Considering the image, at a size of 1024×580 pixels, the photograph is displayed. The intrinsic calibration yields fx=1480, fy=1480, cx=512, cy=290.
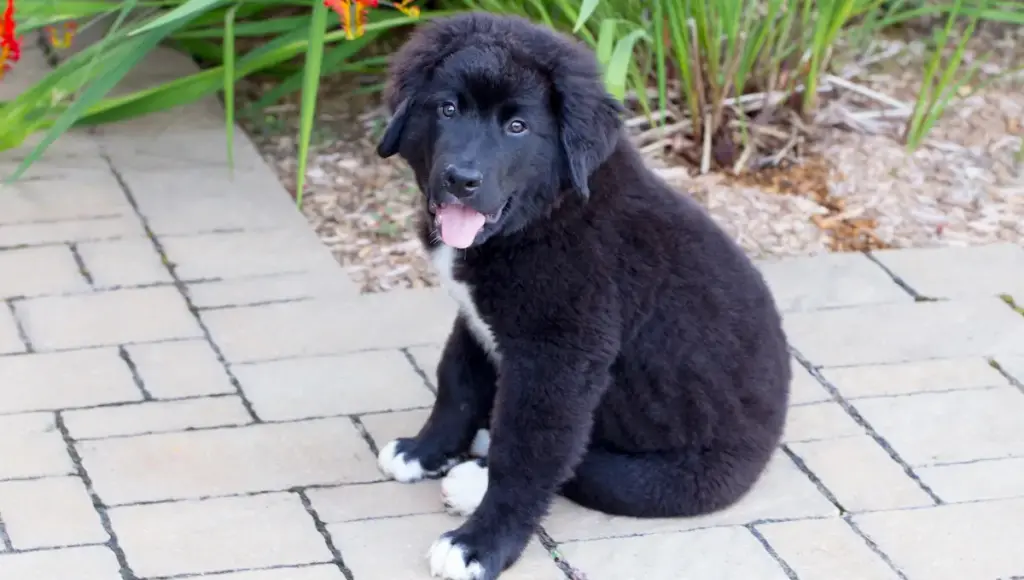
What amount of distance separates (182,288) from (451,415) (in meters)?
1.15

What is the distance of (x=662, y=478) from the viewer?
3094mm

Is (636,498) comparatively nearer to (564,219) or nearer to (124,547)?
(564,219)

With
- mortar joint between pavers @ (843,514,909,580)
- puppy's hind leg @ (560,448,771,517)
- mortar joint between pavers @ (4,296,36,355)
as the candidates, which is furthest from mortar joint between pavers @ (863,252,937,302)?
mortar joint between pavers @ (4,296,36,355)

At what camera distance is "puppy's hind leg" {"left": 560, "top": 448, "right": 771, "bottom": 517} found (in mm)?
3096

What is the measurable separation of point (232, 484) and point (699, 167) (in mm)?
2204

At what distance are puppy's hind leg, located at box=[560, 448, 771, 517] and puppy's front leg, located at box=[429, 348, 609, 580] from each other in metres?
0.18

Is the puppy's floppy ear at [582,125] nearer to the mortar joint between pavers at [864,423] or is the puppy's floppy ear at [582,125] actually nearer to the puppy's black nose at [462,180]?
the puppy's black nose at [462,180]

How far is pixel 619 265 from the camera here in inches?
115

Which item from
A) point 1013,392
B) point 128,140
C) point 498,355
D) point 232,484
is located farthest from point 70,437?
point 1013,392

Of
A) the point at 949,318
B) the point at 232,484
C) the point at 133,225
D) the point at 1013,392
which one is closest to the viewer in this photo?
the point at 232,484

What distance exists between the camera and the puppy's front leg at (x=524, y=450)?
2.89 metres

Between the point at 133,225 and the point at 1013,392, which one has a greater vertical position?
→ the point at 1013,392

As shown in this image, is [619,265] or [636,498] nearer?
[619,265]

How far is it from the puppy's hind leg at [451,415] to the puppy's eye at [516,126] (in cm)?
62
